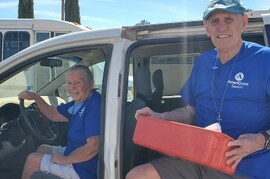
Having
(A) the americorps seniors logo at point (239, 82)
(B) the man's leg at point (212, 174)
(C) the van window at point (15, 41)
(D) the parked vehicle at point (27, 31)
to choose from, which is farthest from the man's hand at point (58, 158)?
(C) the van window at point (15, 41)

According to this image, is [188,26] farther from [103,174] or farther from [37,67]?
[37,67]

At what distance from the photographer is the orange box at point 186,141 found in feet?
Result: 5.74

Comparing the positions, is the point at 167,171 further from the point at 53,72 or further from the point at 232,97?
the point at 53,72

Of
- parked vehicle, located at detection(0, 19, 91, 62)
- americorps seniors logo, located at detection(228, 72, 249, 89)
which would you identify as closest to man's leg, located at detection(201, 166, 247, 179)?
americorps seniors logo, located at detection(228, 72, 249, 89)

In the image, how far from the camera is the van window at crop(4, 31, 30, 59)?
347 inches

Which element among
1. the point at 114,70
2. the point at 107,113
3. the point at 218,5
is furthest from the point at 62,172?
the point at 218,5

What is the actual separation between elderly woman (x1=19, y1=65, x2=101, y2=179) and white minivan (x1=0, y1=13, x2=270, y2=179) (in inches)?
3.4

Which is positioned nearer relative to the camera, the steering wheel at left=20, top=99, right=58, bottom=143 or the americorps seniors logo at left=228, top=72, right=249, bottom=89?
the americorps seniors logo at left=228, top=72, right=249, bottom=89

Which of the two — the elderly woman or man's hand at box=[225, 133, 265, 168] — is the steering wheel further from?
man's hand at box=[225, 133, 265, 168]

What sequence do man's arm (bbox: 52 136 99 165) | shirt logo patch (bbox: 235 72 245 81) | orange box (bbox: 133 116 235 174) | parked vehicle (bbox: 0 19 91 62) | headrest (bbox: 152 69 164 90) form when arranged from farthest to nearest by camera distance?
parked vehicle (bbox: 0 19 91 62) < headrest (bbox: 152 69 164 90) < man's arm (bbox: 52 136 99 165) < shirt logo patch (bbox: 235 72 245 81) < orange box (bbox: 133 116 235 174)

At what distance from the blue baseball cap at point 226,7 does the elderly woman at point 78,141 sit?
99 cm

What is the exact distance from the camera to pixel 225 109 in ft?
6.78

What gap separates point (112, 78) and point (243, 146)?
914mm

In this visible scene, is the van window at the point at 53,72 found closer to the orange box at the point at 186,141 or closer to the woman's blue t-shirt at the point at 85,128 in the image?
the woman's blue t-shirt at the point at 85,128
